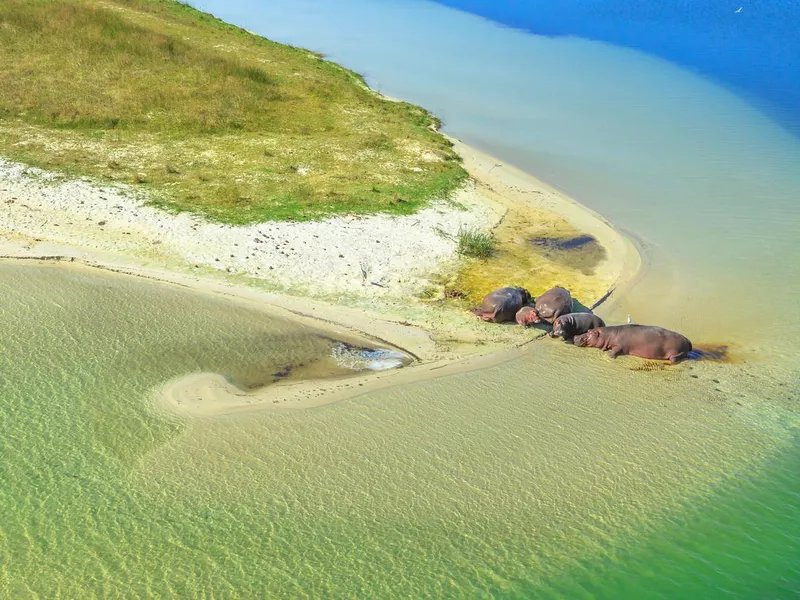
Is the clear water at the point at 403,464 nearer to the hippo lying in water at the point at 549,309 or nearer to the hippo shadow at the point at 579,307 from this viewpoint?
the hippo lying in water at the point at 549,309

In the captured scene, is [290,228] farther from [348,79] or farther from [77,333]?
[348,79]

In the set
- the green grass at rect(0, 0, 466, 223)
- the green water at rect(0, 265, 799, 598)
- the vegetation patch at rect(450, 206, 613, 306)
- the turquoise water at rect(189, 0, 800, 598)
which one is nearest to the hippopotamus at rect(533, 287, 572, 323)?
the green water at rect(0, 265, 799, 598)

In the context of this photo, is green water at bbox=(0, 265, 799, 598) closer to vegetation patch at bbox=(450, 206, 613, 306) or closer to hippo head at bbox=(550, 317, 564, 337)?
hippo head at bbox=(550, 317, 564, 337)

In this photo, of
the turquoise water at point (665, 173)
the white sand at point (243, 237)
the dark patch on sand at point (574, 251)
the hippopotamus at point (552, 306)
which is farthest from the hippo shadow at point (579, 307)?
the white sand at point (243, 237)

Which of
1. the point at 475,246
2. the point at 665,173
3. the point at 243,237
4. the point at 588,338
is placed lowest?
the point at 243,237

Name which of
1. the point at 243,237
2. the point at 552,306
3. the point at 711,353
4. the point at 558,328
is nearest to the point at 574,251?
the point at 552,306

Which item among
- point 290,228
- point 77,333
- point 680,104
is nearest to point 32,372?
point 77,333

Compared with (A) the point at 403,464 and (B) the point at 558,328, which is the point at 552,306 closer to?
(B) the point at 558,328

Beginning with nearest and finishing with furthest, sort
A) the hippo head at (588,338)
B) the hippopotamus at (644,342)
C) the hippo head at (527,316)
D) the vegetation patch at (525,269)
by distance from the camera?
the hippopotamus at (644,342) → the hippo head at (588,338) → the hippo head at (527,316) → the vegetation patch at (525,269)
